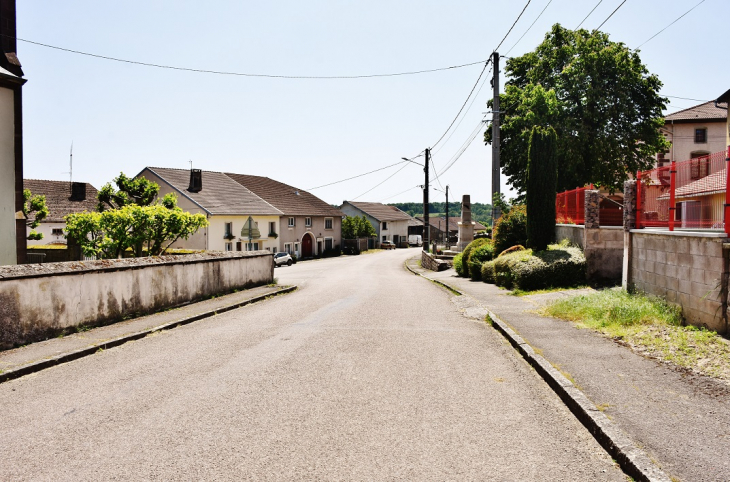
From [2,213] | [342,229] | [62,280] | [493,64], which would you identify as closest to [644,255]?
[62,280]

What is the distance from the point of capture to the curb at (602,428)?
4008 millimetres

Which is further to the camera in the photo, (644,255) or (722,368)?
(644,255)

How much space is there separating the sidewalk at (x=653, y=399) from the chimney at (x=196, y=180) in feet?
149

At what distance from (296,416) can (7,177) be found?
16941 mm

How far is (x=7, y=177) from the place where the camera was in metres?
17.5

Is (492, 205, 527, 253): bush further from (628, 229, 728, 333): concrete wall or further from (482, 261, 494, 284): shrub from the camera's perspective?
(628, 229, 728, 333): concrete wall

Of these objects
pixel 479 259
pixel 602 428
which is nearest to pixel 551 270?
pixel 479 259

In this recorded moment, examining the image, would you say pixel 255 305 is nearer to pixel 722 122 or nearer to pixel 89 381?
pixel 89 381

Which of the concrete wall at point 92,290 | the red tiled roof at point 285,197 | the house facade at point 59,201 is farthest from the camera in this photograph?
the red tiled roof at point 285,197

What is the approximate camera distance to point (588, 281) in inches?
642

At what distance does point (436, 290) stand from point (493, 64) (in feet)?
35.9

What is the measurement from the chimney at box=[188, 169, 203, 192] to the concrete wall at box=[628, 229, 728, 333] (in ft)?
146

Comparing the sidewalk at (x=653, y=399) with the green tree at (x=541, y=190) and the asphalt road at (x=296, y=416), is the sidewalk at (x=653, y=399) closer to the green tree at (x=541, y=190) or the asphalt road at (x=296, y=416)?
the asphalt road at (x=296, y=416)

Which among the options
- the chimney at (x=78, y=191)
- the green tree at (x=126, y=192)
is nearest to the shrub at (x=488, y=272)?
the green tree at (x=126, y=192)
